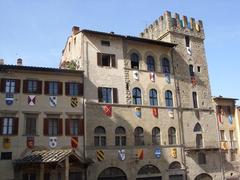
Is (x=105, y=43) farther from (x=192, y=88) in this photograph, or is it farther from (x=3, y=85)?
(x=192, y=88)

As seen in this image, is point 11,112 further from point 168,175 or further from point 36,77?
point 168,175

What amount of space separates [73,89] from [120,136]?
6191 mm

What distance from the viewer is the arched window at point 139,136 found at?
99.3 ft

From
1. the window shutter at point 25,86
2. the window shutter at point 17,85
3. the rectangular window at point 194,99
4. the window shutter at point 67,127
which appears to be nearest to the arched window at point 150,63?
the rectangular window at point 194,99

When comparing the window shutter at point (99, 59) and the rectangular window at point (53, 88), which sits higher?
the window shutter at point (99, 59)

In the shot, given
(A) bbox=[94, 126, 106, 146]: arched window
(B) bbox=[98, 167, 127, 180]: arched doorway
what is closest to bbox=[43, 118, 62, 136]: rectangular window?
(A) bbox=[94, 126, 106, 146]: arched window

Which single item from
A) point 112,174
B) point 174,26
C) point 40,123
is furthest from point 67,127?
point 174,26

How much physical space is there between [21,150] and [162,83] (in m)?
15.7

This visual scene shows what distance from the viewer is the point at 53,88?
27.5 m

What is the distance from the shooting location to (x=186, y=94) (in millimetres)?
34594

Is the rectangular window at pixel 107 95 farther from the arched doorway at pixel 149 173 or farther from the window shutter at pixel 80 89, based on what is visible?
the arched doorway at pixel 149 173

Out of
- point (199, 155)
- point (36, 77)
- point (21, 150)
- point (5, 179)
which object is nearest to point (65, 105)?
point (36, 77)

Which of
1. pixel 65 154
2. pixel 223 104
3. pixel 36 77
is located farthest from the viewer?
pixel 223 104

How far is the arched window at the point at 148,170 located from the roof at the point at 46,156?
6.98 m
